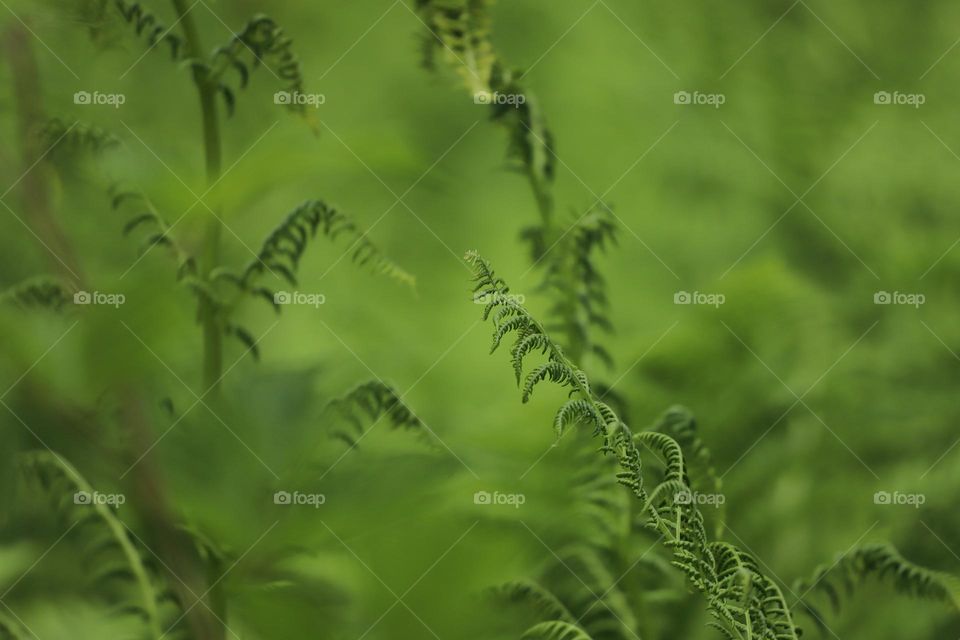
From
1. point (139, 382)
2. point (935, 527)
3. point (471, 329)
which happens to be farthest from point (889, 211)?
point (139, 382)

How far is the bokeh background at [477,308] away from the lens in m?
1.43

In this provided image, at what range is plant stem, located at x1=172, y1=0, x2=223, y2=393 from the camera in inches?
56.6

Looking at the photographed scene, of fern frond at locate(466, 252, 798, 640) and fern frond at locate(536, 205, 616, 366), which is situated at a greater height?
fern frond at locate(536, 205, 616, 366)

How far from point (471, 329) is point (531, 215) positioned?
0.20 metres

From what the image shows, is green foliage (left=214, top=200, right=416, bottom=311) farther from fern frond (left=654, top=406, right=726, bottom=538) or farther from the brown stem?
fern frond (left=654, top=406, right=726, bottom=538)

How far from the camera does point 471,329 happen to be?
5.00 feet
